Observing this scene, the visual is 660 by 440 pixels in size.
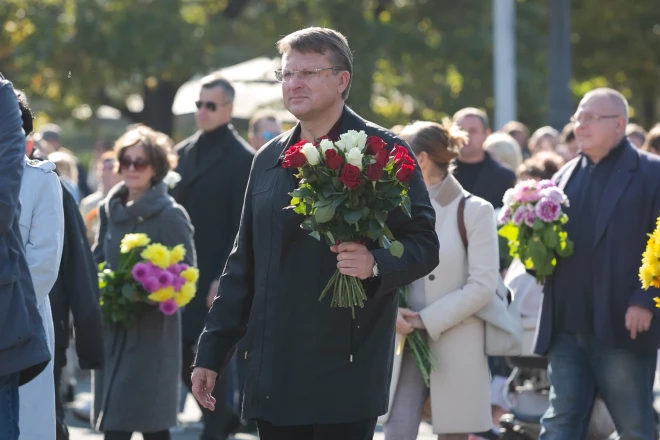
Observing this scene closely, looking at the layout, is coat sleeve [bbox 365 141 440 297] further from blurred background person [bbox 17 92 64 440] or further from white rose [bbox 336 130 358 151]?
blurred background person [bbox 17 92 64 440]

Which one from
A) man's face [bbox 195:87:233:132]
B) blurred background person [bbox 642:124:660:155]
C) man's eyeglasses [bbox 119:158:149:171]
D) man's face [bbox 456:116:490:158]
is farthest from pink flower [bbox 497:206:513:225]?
blurred background person [bbox 642:124:660:155]

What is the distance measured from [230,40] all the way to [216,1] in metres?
2.13

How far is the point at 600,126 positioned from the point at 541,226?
0.63 meters

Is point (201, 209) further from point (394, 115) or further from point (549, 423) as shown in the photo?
point (394, 115)

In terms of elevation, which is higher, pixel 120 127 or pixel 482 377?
pixel 120 127

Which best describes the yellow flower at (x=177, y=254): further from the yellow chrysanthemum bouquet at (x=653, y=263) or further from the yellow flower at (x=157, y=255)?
the yellow chrysanthemum bouquet at (x=653, y=263)

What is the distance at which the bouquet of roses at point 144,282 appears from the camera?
302 inches

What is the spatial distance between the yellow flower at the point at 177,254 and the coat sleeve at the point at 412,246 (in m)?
3.19

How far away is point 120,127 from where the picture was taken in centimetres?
4044

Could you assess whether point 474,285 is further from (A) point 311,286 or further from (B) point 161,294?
(A) point 311,286

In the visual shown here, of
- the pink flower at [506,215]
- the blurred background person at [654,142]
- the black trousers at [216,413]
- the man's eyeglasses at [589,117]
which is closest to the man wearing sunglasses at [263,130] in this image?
the black trousers at [216,413]

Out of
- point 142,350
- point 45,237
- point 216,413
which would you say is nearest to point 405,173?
point 45,237

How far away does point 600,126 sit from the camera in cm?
727

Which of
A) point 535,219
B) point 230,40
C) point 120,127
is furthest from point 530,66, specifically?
point 535,219
